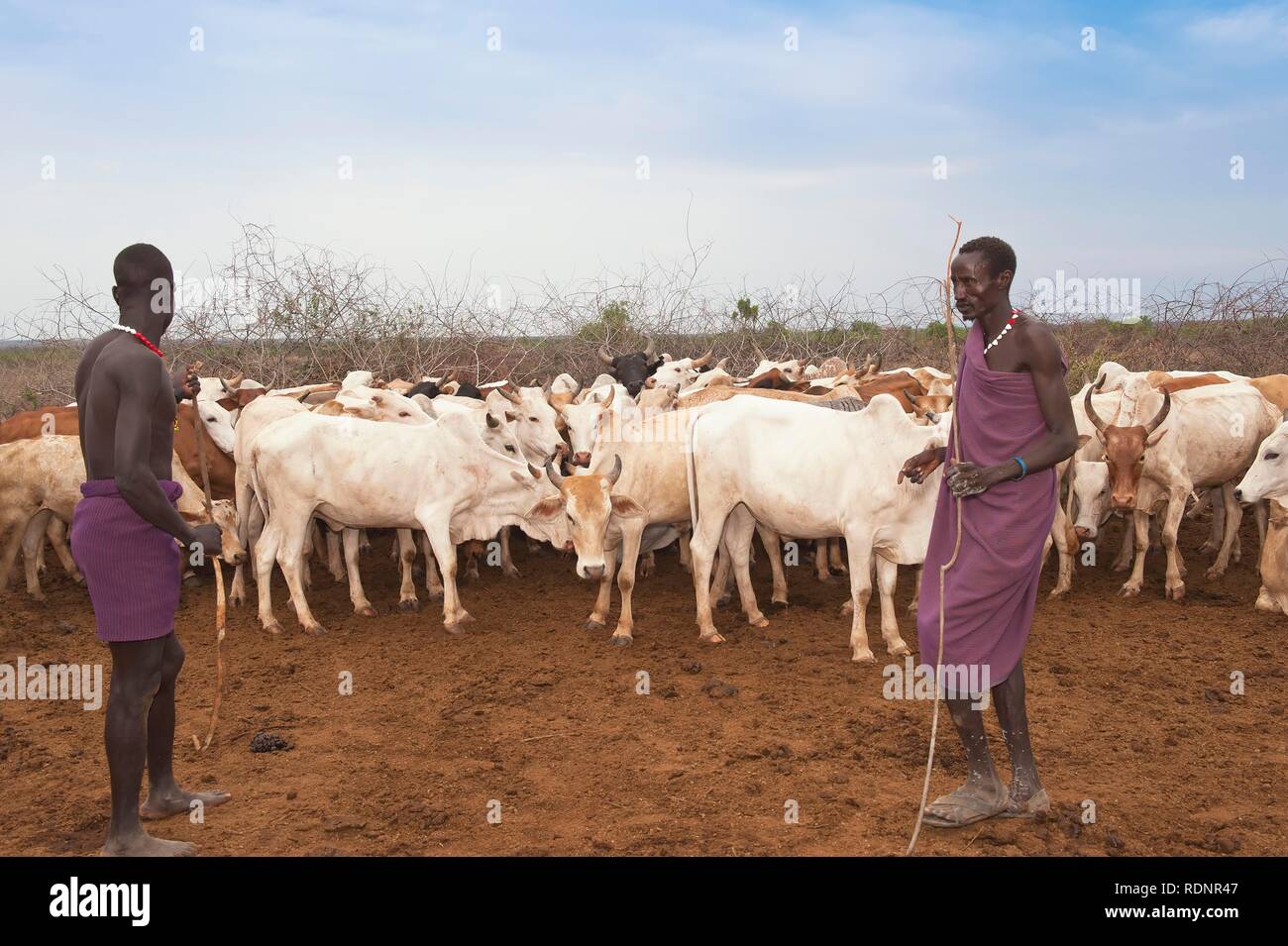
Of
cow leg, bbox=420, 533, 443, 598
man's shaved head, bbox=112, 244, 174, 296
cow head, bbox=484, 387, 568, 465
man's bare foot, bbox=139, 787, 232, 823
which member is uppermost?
man's shaved head, bbox=112, 244, 174, 296

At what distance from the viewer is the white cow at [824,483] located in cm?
710

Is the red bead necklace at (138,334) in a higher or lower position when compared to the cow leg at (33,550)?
higher

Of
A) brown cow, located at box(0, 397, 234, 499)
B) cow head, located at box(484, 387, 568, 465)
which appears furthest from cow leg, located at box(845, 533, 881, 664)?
brown cow, located at box(0, 397, 234, 499)

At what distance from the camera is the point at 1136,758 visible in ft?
17.5

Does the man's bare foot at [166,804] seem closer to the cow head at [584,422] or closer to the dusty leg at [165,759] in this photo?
the dusty leg at [165,759]

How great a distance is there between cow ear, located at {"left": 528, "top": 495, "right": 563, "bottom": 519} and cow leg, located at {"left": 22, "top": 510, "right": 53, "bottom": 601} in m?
4.33

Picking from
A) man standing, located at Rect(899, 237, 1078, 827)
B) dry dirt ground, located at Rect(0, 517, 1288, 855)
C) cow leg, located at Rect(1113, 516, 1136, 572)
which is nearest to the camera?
man standing, located at Rect(899, 237, 1078, 827)

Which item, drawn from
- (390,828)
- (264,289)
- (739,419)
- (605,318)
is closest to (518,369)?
(605,318)

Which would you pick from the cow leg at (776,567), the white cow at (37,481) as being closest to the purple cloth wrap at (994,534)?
the cow leg at (776,567)

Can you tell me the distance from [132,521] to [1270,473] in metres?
7.61

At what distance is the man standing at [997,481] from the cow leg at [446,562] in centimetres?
447

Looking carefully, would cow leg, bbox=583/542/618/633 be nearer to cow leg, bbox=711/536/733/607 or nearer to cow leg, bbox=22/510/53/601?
cow leg, bbox=711/536/733/607

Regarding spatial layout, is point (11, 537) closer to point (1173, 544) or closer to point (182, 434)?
point (182, 434)

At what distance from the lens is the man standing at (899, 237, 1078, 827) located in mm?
4117
